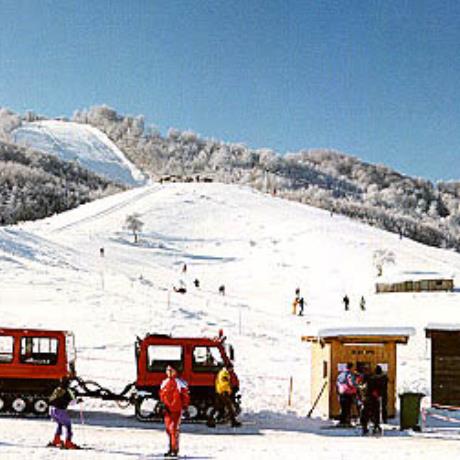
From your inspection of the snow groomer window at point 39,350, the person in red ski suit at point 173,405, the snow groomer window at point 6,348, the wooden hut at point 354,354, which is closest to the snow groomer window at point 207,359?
the wooden hut at point 354,354

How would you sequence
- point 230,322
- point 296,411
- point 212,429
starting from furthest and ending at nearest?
point 230,322, point 296,411, point 212,429

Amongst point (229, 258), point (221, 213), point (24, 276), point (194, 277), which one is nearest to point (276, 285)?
point (194, 277)

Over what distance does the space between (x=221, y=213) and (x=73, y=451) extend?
76.6 meters

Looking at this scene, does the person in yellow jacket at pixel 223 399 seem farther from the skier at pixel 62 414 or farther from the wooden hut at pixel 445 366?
the wooden hut at pixel 445 366

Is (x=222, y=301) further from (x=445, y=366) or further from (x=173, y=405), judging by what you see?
(x=173, y=405)

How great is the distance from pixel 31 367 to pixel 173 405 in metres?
4.77

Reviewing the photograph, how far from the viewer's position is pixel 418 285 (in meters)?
54.6

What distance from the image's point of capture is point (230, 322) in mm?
33062

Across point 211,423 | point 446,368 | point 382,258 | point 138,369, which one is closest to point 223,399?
point 211,423

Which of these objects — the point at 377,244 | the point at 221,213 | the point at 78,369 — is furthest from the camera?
the point at 221,213

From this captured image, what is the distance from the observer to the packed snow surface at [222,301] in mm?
14938

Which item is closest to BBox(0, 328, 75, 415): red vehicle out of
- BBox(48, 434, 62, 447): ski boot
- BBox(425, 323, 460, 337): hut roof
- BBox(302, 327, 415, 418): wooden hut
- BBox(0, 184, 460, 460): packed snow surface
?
BBox(0, 184, 460, 460): packed snow surface

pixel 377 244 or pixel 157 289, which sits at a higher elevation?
pixel 377 244

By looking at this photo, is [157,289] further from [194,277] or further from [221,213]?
[221,213]
